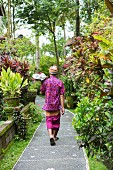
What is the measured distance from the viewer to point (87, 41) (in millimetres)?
6539

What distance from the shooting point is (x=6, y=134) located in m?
5.95

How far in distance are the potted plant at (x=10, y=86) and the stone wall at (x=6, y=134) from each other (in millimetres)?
980

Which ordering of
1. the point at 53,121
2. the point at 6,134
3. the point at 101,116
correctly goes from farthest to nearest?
the point at 53,121 → the point at 6,134 → the point at 101,116

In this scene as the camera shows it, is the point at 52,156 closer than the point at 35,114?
Yes

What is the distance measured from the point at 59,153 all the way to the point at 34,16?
13977 mm

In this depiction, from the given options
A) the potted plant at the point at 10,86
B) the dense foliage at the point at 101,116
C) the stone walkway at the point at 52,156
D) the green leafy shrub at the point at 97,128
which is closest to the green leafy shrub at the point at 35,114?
the potted plant at the point at 10,86

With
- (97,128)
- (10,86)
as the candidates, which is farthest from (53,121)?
(97,128)

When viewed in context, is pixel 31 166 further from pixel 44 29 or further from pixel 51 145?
pixel 44 29

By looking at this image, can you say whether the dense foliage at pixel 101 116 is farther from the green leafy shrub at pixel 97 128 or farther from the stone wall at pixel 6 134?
the stone wall at pixel 6 134

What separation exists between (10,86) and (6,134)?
78.7 inches

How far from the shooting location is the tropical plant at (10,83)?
7672 mm

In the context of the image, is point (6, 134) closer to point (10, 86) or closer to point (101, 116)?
point (10, 86)

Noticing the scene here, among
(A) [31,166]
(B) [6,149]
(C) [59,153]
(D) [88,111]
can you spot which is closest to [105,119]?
(D) [88,111]

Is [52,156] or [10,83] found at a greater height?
[10,83]
